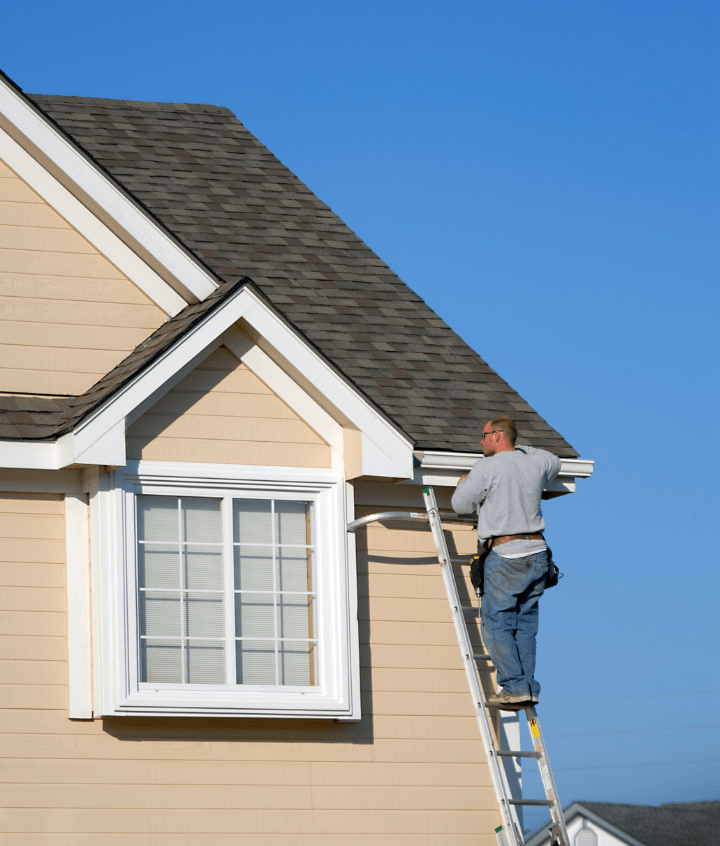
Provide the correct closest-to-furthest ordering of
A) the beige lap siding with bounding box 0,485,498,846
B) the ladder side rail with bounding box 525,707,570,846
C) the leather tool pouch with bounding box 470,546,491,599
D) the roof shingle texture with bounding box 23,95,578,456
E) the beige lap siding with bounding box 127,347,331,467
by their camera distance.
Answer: the ladder side rail with bounding box 525,707,570,846 → the beige lap siding with bounding box 0,485,498,846 → the leather tool pouch with bounding box 470,546,491,599 → the beige lap siding with bounding box 127,347,331,467 → the roof shingle texture with bounding box 23,95,578,456

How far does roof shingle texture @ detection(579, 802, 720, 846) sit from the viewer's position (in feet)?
28.9

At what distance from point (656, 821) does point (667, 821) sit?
7.5 inches

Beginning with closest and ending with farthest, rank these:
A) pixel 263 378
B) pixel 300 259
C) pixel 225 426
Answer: pixel 225 426
pixel 263 378
pixel 300 259

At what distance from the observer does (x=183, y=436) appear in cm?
988

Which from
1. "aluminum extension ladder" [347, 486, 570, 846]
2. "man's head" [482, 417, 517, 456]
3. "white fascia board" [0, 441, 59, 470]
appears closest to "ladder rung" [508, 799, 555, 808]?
"aluminum extension ladder" [347, 486, 570, 846]

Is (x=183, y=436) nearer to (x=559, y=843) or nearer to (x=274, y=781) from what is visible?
(x=274, y=781)

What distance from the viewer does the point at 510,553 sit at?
9.43 metres

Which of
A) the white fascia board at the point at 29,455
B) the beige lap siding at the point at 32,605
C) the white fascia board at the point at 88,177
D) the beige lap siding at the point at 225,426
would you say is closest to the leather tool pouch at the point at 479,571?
the beige lap siding at the point at 225,426

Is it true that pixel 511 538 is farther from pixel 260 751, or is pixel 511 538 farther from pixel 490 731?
pixel 260 751

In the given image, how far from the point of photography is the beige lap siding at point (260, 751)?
359 inches

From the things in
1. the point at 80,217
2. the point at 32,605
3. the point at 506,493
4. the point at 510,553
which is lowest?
the point at 510,553

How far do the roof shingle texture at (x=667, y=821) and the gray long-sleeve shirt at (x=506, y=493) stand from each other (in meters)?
2.14

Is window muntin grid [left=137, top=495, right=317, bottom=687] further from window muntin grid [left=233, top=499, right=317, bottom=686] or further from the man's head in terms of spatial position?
the man's head

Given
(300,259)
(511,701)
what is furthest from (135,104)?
(511,701)
